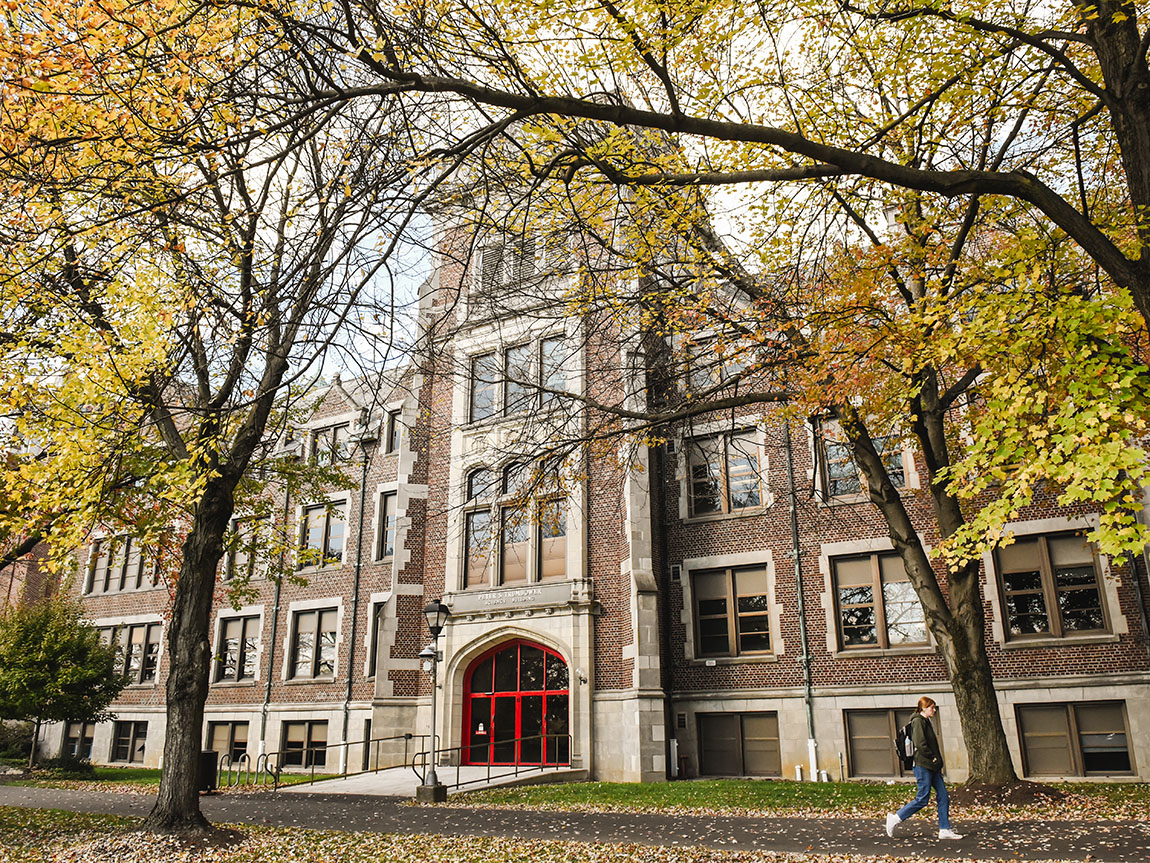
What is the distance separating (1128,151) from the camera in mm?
7801

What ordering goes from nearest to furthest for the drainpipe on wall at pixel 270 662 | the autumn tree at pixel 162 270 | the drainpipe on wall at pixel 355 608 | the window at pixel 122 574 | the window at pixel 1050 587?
1. the autumn tree at pixel 162 270
2. the window at pixel 1050 587
3. the drainpipe on wall at pixel 355 608
4. the drainpipe on wall at pixel 270 662
5. the window at pixel 122 574

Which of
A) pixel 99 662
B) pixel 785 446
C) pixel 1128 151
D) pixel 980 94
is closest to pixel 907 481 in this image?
pixel 785 446

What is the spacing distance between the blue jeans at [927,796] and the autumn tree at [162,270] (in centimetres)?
850

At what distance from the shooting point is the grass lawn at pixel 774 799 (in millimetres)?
11672

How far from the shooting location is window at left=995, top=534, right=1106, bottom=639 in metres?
17.5

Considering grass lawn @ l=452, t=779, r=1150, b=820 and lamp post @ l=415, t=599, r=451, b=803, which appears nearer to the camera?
grass lawn @ l=452, t=779, r=1150, b=820

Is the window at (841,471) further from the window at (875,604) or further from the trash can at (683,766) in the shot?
the trash can at (683,766)

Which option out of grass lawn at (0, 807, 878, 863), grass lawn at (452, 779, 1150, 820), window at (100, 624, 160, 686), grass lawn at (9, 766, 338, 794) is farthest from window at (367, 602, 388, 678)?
grass lawn at (0, 807, 878, 863)

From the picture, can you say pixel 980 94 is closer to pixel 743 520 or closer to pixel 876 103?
pixel 876 103

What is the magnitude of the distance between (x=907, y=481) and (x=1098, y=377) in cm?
1149

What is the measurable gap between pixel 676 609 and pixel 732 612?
1.41m

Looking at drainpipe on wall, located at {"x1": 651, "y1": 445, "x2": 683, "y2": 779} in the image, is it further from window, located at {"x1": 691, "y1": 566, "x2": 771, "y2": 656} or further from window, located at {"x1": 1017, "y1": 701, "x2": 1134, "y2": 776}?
window, located at {"x1": 1017, "y1": 701, "x2": 1134, "y2": 776}

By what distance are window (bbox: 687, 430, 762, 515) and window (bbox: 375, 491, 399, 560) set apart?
409 inches

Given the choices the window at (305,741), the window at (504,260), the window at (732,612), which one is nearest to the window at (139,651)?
the window at (305,741)
